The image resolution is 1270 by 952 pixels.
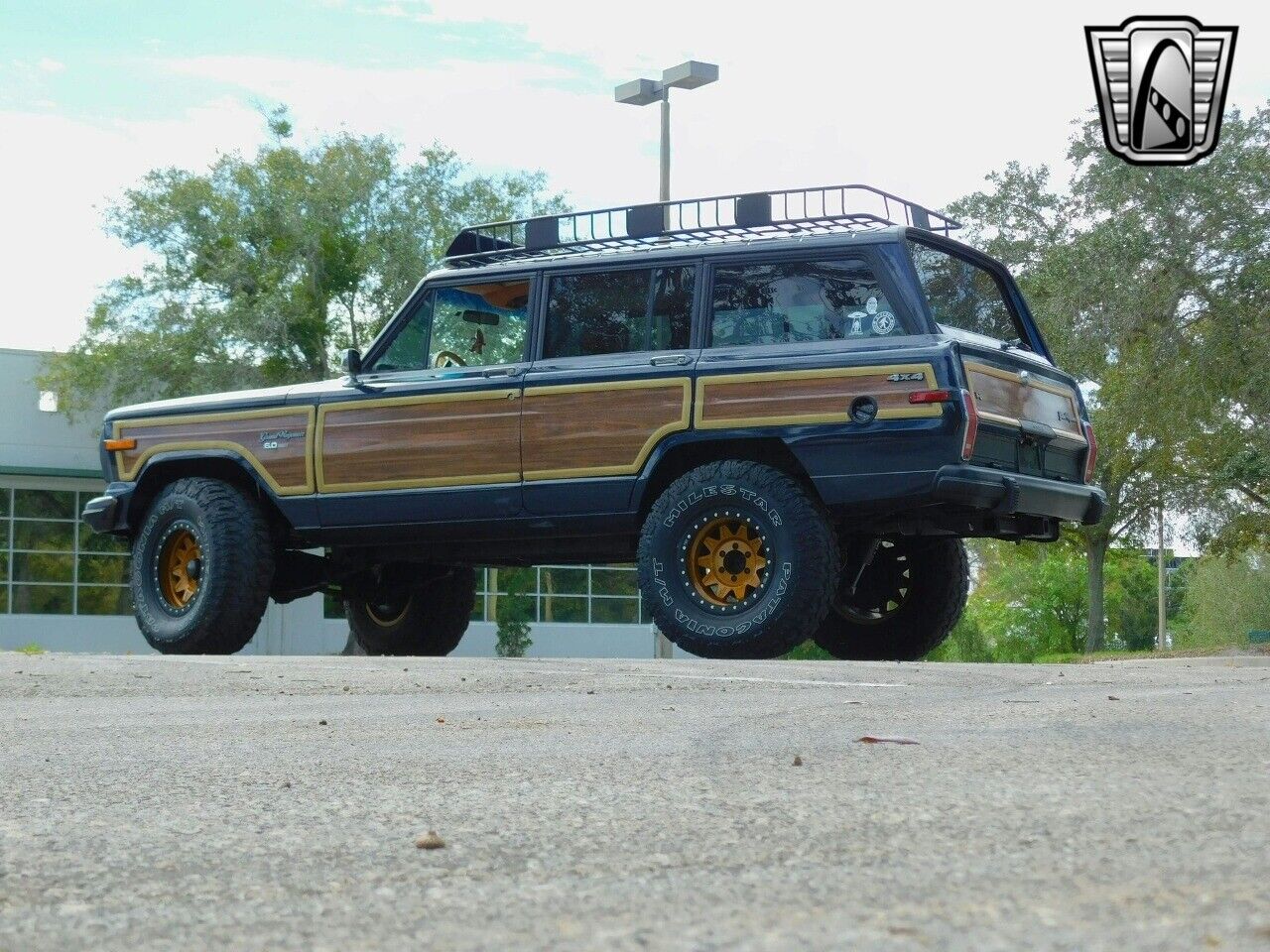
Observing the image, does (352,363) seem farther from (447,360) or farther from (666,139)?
(666,139)

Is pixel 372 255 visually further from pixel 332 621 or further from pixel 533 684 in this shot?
pixel 533 684

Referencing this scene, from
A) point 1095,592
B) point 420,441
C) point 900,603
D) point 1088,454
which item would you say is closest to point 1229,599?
point 1095,592

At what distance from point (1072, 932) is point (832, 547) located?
6.89m

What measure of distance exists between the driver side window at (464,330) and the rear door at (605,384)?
253 millimetres

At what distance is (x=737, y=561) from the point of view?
9.41 meters

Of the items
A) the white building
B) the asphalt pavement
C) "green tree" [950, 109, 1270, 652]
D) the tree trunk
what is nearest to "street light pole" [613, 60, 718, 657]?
"green tree" [950, 109, 1270, 652]

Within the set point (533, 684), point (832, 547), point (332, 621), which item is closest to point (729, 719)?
point (533, 684)

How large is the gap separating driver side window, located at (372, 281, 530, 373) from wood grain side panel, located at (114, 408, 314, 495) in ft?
2.09

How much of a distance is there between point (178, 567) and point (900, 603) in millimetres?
4412

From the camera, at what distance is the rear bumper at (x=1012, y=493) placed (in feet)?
28.5

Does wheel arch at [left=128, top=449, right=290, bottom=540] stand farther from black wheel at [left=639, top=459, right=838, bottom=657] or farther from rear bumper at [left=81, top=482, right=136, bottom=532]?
black wheel at [left=639, top=459, right=838, bottom=657]

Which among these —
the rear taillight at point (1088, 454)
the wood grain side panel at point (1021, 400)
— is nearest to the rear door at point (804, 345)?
the wood grain side panel at point (1021, 400)

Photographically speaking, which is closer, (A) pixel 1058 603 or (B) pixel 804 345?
(B) pixel 804 345

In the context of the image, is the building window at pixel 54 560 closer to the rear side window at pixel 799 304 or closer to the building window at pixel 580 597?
the building window at pixel 580 597
